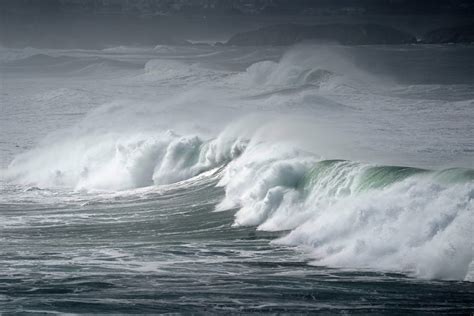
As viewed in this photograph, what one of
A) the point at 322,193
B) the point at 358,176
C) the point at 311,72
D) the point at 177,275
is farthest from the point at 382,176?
the point at 311,72

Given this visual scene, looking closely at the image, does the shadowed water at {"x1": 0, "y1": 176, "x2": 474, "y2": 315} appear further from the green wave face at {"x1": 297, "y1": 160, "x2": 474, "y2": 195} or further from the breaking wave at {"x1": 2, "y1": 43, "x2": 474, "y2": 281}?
the green wave face at {"x1": 297, "y1": 160, "x2": 474, "y2": 195}

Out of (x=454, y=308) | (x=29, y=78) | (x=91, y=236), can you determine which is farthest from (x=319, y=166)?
(x=29, y=78)

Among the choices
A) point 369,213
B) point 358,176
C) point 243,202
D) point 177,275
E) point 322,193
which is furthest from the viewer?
point 243,202

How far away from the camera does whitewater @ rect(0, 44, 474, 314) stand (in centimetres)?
1532

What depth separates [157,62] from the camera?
219 feet

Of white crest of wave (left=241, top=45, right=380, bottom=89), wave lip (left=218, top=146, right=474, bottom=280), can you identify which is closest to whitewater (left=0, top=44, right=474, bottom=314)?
wave lip (left=218, top=146, right=474, bottom=280)

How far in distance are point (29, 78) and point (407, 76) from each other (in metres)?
19.6

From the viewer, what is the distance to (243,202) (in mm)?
22797

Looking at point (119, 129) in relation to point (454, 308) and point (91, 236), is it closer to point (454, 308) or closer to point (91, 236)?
point (91, 236)

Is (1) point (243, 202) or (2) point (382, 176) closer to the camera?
(2) point (382, 176)

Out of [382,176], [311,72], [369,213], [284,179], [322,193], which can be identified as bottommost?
[369,213]

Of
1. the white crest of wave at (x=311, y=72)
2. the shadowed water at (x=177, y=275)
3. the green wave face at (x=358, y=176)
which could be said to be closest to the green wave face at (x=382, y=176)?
the green wave face at (x=358, y=176)

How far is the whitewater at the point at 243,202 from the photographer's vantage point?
15.3 metres

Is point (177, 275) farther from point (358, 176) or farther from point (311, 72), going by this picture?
point (311, 72)
